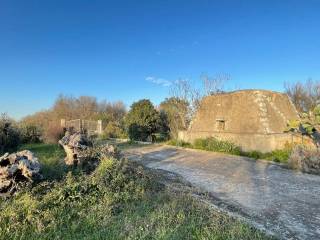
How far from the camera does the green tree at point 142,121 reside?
21781mm

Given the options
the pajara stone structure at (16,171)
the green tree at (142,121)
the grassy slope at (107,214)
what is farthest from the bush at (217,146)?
the pajara stone structure at (16,171)

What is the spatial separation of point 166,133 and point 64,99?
20.6 meters

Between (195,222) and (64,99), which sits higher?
(64,99)

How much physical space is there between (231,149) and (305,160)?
4804mm

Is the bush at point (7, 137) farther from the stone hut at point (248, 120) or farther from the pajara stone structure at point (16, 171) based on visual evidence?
the stone hut at point (248, 120)

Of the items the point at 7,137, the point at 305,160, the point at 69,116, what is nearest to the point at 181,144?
the point at 305,160

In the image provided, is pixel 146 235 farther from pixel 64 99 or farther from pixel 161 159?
pixel 64 99

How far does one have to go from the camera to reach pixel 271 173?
954 centimetres

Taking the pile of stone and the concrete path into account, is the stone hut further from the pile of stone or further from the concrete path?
the pile of stone

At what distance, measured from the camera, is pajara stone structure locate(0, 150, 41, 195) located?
531 cm

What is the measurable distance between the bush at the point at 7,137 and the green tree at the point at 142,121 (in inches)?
415

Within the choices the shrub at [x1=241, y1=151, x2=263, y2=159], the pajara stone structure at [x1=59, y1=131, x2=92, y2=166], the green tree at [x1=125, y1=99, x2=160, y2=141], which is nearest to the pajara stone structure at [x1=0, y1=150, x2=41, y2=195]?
the pajara stone structure at [x1=59, y1=131, x2=92, y2=166]

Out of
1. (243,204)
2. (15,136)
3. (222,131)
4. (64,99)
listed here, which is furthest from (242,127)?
(64,99)

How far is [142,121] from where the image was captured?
21750 mm
